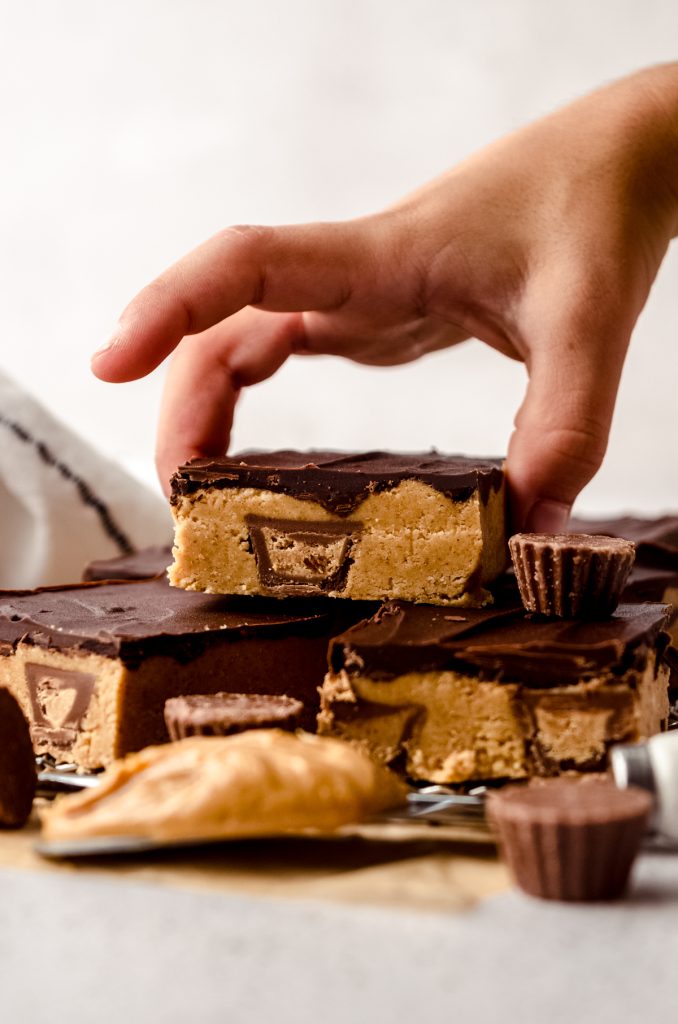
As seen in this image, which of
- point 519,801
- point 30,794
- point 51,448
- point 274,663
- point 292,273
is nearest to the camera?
point 519,801

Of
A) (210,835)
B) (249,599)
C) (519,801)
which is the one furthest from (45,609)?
(519,801)

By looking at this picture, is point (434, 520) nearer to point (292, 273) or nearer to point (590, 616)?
point (590, 616)

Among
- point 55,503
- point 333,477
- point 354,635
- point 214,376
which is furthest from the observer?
point 55,503

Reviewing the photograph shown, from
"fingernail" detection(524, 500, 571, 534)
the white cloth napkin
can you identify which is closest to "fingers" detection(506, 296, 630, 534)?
"fingernail" detection(524, 500, 571, 534)

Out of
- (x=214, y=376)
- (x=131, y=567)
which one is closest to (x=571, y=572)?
(x=131, y=567)

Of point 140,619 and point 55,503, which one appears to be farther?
point 55,503

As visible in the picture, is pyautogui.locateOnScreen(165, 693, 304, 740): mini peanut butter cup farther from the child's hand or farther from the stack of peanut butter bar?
the child's hand

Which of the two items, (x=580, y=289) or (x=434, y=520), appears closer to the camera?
(x=434, y=520)

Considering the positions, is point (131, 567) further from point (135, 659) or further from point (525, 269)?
point (525, 269)
